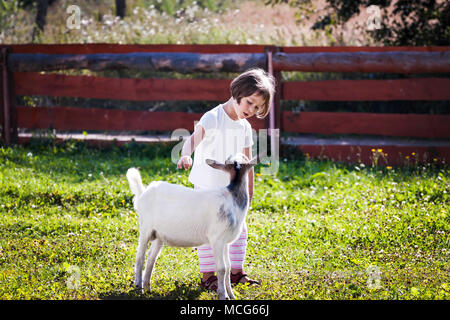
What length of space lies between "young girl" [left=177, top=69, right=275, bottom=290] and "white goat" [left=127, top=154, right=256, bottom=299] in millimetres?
421

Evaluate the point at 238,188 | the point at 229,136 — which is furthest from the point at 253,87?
the point at 238,188

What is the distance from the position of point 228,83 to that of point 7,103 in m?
3.86

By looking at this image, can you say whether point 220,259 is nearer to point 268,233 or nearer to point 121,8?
point 268,233

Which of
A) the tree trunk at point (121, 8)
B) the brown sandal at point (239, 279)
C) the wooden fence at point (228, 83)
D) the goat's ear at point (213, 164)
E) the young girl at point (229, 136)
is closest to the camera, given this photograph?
the goat's ear at point (213, 164)

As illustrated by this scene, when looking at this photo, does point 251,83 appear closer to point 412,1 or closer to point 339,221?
point 339,221

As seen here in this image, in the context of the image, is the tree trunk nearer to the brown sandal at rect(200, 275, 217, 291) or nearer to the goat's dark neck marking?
the brown sandal at rect(200, 275, 217, 291)

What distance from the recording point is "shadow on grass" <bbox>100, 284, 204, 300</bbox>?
13.5 ft

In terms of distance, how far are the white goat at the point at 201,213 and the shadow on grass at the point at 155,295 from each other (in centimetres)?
41

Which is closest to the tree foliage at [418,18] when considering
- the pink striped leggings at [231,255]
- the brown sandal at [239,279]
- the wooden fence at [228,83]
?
the wooden fence at [228,83]

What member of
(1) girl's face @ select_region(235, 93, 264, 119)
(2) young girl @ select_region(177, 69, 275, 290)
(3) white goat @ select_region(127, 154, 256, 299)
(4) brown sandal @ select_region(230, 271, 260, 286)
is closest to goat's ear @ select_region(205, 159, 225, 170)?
(3) white goat @ select_region(127, 154, 256, 299)

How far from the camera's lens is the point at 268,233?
19.6 ft

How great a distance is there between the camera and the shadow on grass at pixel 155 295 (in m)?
4.11

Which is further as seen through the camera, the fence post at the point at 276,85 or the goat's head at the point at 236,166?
the fence post at the point at 276,85

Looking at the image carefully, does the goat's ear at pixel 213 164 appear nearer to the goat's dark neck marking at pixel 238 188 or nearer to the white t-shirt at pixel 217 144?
the goat's dark neck marking at pixel 238 188
